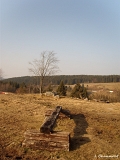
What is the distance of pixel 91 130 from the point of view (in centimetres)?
718

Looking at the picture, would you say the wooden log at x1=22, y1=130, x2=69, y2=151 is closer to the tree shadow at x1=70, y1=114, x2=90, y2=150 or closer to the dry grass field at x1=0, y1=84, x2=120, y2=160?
the dry grass field at x1=0, y1=84, x2=120, y2=160

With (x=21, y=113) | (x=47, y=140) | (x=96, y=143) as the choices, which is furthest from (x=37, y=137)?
(x=21, y=113)

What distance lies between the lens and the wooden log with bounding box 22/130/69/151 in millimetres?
5078

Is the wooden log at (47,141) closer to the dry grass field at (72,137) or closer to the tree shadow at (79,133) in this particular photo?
the dry grass field at (72,137)

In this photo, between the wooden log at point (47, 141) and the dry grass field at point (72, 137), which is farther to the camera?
the wooden log at point (47, 141)

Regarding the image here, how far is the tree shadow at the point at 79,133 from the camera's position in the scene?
18.1 feet

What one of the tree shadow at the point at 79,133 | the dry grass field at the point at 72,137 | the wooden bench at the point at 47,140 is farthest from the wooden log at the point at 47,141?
the tree shadow at the point at 79,133

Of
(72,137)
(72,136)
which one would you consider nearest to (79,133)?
(72,136)

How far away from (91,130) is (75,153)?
239 centimetres

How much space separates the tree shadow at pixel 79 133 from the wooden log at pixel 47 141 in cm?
39

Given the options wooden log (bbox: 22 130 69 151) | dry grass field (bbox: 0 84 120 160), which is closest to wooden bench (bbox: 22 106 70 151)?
wooden log (bbox: 22 130 69 151)

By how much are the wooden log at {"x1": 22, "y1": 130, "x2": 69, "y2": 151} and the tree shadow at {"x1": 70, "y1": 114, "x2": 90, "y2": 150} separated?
393 millimetres

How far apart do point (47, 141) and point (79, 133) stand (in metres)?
2.03

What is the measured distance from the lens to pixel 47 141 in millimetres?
5133
